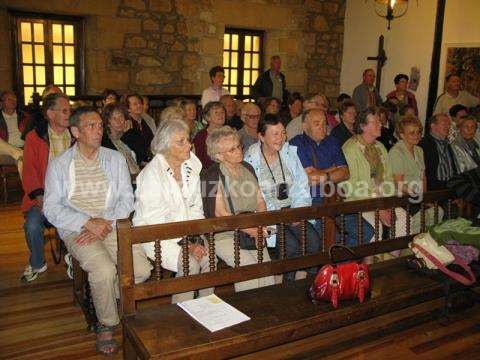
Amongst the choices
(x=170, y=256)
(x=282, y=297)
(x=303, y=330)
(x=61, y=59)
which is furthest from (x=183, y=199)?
(x=61, y=59)

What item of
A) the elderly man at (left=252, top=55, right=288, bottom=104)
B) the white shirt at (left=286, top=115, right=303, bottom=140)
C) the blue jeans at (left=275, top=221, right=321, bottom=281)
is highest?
the elderly man at (left=252, top=55, right=288, bottom=104)

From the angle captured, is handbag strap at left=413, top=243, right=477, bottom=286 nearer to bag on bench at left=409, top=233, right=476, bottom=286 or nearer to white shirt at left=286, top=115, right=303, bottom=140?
bag on bench at left=409, top=233, right=476, bottom=286

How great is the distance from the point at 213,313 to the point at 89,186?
1218 mm

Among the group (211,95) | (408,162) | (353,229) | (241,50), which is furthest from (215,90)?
(353,229)

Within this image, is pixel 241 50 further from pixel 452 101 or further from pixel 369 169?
pixel 369 169

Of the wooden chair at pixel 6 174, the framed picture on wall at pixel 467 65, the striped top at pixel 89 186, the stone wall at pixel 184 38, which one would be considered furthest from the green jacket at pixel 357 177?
the framed picture on wall at pixel 467 65

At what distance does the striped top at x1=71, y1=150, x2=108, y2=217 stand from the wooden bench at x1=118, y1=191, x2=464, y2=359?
837 mm

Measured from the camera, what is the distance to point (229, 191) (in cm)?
293

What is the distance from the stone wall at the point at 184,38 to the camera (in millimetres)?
7223

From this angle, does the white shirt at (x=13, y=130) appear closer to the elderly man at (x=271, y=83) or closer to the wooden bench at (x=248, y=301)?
the elderly man at (x=271, y=83)

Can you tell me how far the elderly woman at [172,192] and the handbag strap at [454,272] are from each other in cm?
125

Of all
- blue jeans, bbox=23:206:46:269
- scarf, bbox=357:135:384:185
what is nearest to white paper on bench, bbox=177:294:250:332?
blue jeans, bbox=23:206:46:269

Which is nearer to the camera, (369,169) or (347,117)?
(369,169)

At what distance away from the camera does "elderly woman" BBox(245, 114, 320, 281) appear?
3248mm
